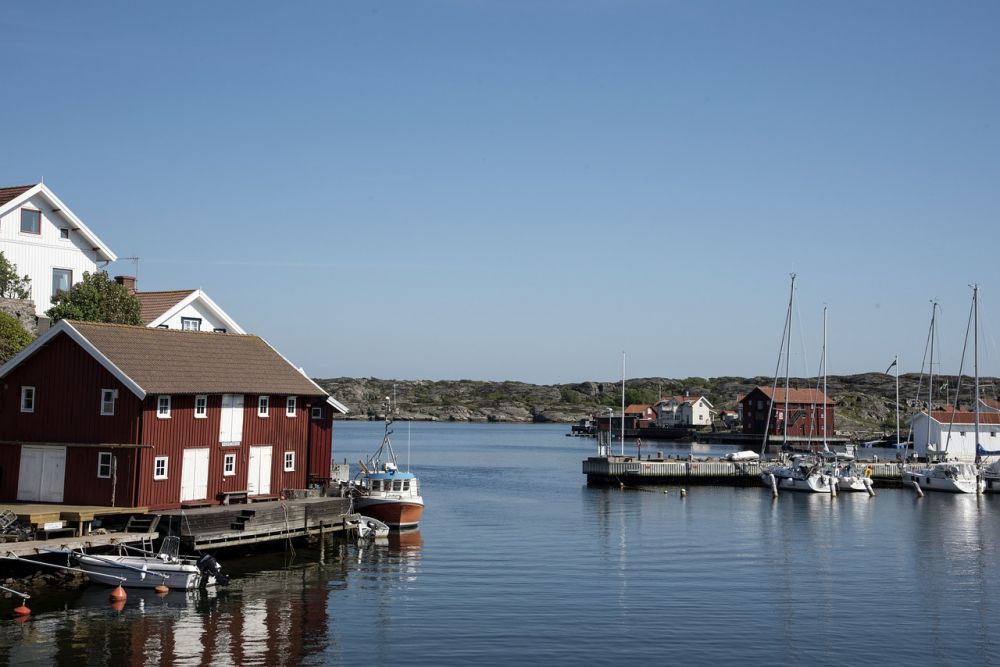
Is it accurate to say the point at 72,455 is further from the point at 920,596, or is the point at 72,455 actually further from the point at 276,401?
the point at 920,596

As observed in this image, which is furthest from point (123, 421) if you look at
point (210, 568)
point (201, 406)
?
point (210, 568)

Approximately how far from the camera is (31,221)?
211ft

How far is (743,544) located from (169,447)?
31.0 m

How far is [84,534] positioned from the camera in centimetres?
3950

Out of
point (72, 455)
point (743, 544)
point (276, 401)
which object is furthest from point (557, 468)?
point (72, 455)

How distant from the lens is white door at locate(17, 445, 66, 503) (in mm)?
43281

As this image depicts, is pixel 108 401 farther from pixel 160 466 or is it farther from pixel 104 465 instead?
pixel 160 466

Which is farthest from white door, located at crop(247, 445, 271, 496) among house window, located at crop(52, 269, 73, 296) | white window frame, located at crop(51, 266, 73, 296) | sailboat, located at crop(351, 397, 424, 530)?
house window, located at crop(52, 269, 73, 296)

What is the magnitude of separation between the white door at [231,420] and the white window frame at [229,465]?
0.66 m

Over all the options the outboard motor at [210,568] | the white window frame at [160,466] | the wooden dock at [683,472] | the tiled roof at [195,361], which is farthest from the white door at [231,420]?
the wooden dock at [683,472]

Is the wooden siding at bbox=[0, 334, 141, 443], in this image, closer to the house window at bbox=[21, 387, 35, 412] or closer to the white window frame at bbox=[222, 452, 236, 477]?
the house window at bbox=[21, 387, 35, 412]

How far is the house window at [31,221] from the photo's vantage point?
63688 mm

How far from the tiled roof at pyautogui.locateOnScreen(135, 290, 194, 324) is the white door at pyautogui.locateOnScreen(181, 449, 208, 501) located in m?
18.1

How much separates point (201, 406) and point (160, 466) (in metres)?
3.53
